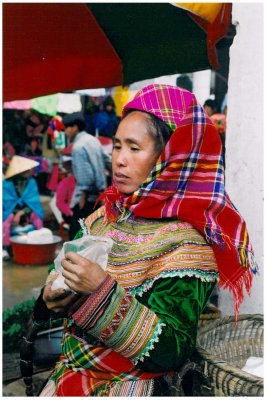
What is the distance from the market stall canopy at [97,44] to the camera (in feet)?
10.4

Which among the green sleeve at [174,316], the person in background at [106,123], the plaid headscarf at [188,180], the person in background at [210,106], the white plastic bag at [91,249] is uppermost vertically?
the person in background at [106,123]

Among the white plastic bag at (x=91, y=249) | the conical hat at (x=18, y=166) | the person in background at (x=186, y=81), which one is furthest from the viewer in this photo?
the person in background at (x=186, y=81)

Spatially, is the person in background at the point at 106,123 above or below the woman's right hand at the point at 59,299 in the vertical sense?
above

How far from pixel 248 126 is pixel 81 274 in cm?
174

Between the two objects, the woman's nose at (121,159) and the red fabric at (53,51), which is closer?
the woman's nose at (121,159)

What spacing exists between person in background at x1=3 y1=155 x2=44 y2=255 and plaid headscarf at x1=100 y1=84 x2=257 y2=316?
518 centimetres

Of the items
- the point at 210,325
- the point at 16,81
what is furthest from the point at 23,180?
the point at 210,325

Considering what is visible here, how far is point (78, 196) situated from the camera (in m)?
5.82

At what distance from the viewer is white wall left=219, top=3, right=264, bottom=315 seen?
2.79m

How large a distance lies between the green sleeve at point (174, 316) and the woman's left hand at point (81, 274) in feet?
0.74

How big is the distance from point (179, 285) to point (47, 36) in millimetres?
2348

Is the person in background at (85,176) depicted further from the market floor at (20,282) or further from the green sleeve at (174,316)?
the green sleeve at (174,316)

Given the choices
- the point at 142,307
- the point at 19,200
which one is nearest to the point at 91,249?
the point at 142,307

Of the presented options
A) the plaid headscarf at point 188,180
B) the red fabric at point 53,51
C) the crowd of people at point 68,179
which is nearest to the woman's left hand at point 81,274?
the plaid headscarf at point 188,180
